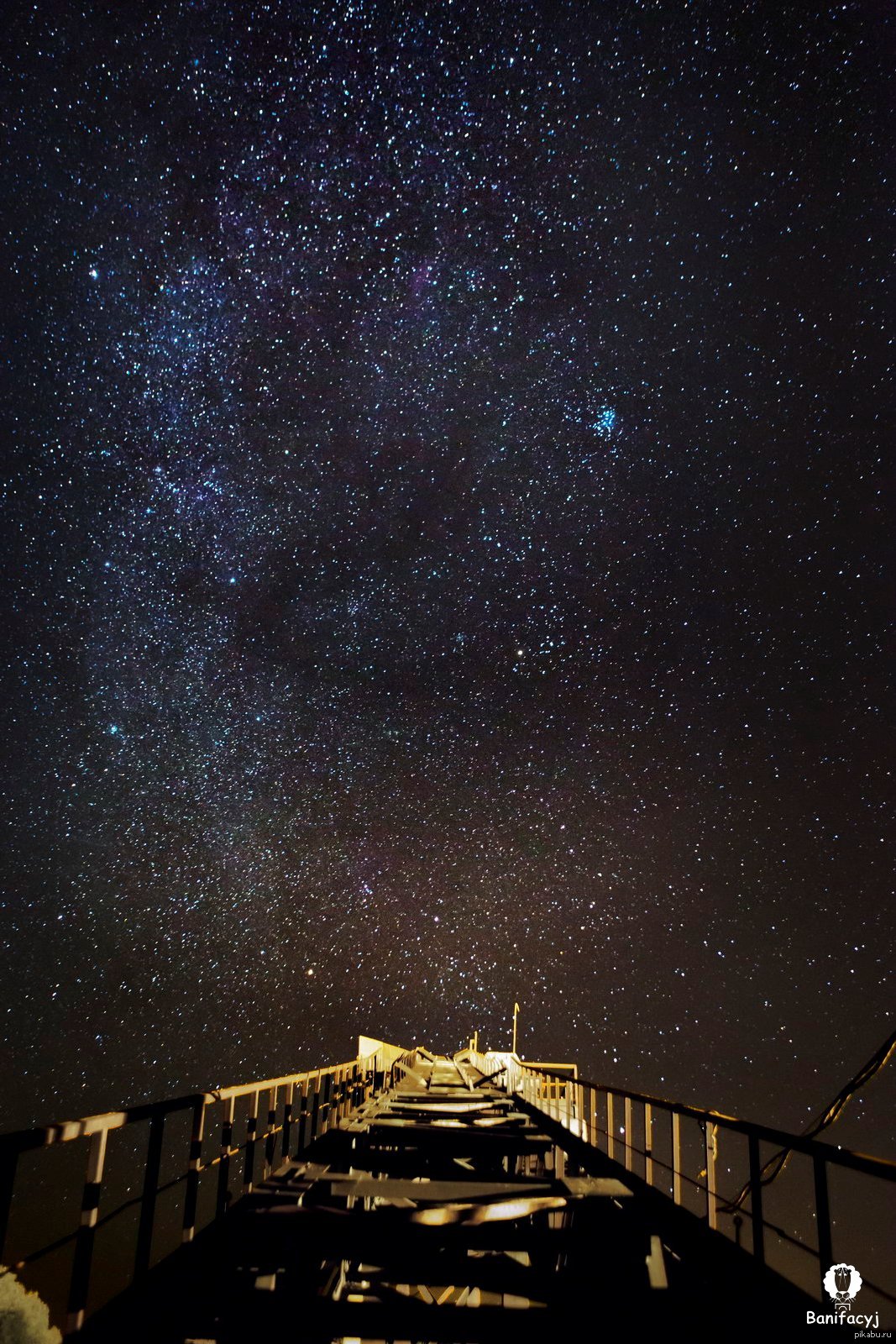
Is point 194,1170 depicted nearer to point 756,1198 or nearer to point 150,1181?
point 150,1181

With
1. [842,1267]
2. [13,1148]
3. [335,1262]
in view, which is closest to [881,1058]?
[842,1267]

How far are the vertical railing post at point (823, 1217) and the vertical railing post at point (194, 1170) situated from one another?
407 cm

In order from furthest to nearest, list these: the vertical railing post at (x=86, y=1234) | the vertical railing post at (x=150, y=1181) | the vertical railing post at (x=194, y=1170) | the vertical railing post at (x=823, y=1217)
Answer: the vertical railing post at (x=194, y=1170), the vertical railing post at (x=150, y=1181), the vertical railing post at (x=823, y=1217), the vertical railing post at (x=86, y=1234)

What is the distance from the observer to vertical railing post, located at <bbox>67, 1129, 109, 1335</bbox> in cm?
404

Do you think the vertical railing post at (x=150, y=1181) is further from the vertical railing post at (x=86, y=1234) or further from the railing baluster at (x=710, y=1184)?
the railing baluster at (x=710, y=1184)

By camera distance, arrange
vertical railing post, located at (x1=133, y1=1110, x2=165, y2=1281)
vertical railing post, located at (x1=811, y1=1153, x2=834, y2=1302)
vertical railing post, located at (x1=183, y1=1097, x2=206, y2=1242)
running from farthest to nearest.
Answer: vertical railing post, located at (x1=183, y1=1097, x2=206, y2=1242), vertical railing post, located at (x1=133, y1=1110, x2=165, y2=1281), vertical railing post, located at (x1=811, y1=1153, x2=834, y2=1302)

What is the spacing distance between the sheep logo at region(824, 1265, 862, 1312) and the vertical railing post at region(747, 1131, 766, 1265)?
0.44 meters

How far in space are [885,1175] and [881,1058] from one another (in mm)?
5111

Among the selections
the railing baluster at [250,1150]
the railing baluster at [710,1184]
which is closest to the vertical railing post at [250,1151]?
the railing baluster at [250,1150]

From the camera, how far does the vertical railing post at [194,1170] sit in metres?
6.07

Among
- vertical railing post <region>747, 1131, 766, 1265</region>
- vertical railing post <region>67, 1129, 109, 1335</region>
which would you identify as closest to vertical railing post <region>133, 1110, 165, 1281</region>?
vertical railing post <region>67, 1129, 109, 1335</region>

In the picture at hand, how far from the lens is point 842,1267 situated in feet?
17.0

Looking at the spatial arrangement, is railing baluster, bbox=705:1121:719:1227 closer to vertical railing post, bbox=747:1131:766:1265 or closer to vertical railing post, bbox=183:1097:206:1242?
vertical railing post, bbox=747:1131:766:1265

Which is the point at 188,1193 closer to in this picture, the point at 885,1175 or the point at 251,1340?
the point at 251,1340
